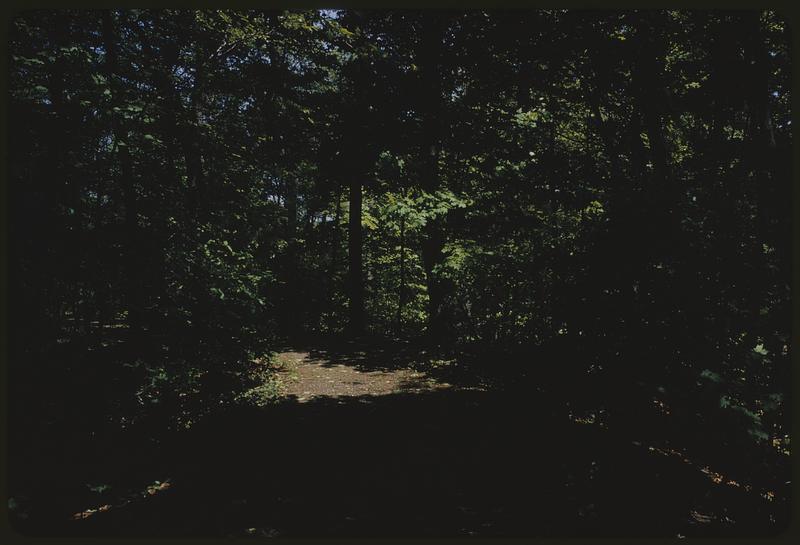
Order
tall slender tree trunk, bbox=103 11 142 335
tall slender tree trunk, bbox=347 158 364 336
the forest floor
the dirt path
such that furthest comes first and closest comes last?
tall slender tree trunk, bbox=347 158 364 336, the dirt path, tall slender tree trunk, bbox=103 11 142 335, the forest floor

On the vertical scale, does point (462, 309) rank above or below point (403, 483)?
above

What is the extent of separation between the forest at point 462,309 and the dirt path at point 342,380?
14.4 inches

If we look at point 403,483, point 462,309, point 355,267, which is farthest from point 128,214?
point 355,267

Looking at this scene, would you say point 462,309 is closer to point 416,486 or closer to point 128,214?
point 416,486

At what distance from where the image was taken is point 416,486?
185 inches

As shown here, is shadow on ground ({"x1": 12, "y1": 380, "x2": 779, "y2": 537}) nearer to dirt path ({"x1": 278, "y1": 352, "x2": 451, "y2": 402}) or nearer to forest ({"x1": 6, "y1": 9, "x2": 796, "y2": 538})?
forest ({"x1": 6, "y1": 9, "x2": 796, "y2": 538})

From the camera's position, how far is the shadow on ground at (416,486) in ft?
13.0

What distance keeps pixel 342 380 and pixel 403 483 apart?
4.75m

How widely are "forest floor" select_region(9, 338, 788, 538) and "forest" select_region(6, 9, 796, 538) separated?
0.04 m

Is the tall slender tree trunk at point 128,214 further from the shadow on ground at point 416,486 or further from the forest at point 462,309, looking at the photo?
the shadow on ground at point 416,486

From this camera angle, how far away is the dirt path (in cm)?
840

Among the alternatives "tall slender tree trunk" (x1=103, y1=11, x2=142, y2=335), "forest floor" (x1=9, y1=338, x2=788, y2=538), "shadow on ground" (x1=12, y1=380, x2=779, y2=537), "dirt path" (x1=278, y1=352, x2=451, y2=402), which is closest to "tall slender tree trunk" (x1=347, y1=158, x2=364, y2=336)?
"dirt path" (x1=278, y1=352, x2=451, y2=402)

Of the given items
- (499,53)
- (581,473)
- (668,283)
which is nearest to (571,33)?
(499,53)

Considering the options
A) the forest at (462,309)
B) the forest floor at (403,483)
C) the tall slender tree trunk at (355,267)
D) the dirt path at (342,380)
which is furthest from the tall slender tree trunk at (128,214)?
the tall slender tree trunk at (355,267)
